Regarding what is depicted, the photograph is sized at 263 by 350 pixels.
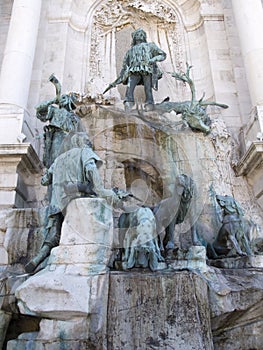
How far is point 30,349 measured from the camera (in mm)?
3092

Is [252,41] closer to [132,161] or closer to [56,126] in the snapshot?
[132,161]

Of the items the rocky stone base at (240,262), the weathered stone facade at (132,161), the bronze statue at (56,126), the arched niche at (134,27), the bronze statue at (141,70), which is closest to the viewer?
the weathered stone facade at (132,161)

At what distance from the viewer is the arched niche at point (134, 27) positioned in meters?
10.8

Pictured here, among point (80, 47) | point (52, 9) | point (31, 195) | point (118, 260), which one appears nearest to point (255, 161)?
point (118, 260)

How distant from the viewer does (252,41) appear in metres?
8.74

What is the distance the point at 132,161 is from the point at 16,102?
315 cm

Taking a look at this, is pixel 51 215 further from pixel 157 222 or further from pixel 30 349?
pixel 30 349

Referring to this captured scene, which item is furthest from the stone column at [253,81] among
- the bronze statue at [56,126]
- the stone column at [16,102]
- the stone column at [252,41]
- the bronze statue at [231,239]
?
the stone column at [16,102]

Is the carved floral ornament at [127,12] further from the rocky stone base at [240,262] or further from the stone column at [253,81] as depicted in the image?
the rocky stone base at [240,262]

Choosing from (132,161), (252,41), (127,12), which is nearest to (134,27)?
(127,12)

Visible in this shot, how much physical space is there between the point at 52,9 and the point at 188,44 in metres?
4.63

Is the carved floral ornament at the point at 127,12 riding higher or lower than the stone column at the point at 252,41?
higher

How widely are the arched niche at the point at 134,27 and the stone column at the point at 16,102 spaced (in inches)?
87.8

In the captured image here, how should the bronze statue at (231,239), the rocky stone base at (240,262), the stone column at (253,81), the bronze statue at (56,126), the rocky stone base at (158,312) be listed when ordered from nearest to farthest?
the rocky stone base at (158,312)
the rocky stone base at (240,262)
the bronze statue at (231,239)
the bronze statue at (56,126)
the stone column at (253,81)
